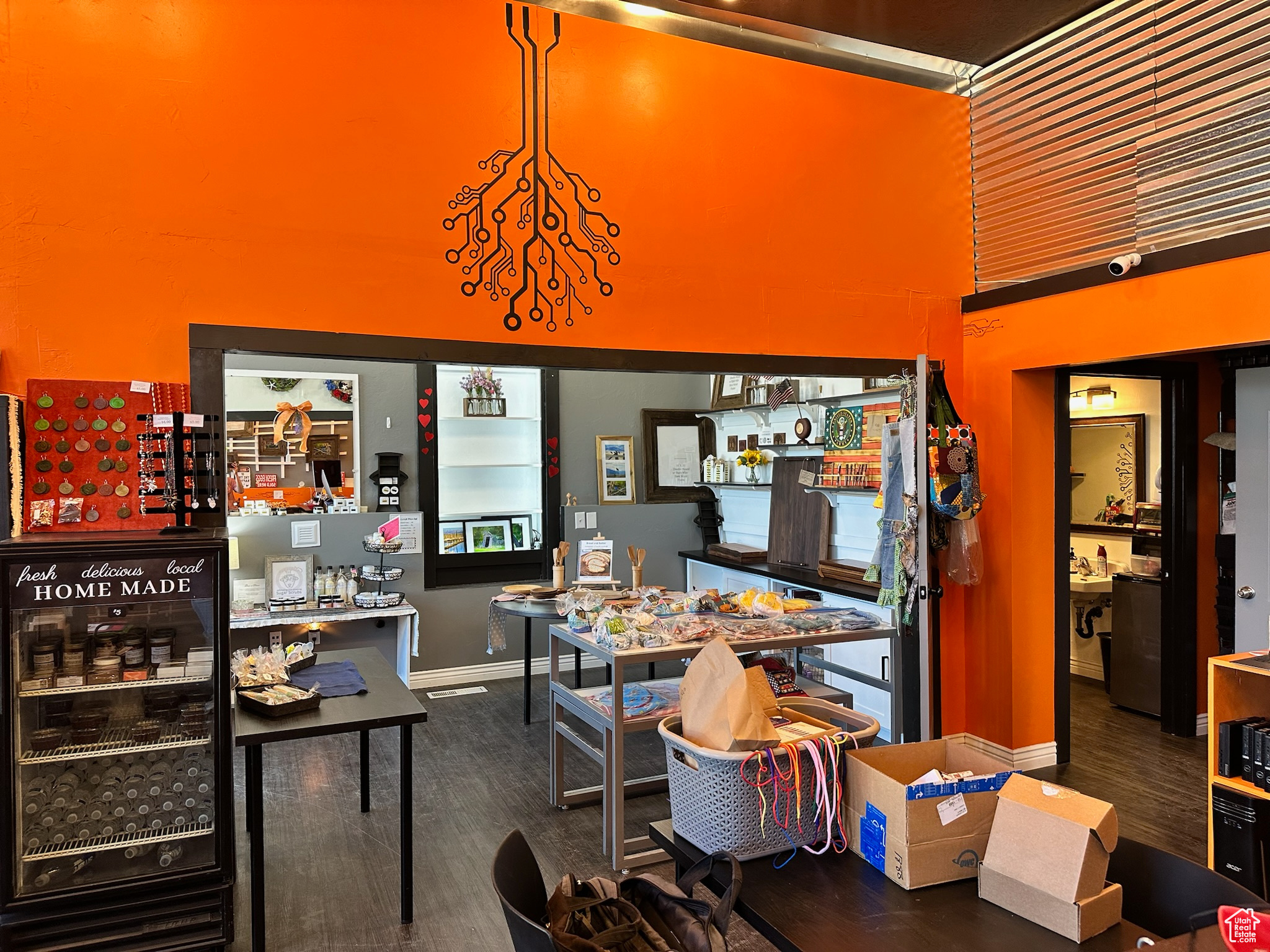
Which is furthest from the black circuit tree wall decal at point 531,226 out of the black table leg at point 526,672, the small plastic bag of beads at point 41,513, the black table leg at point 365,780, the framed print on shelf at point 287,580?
the framed print on shelf at point 287,580

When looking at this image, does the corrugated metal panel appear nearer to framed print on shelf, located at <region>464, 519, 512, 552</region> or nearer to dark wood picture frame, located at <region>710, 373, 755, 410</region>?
dark wood picture frame, located at <region>710, 373, 755, 410</region>

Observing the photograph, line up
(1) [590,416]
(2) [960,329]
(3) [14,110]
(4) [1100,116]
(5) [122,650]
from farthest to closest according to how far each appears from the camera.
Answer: (1) [590,416], (2) [960,329], (4) [1100,116], (3) [14,110], (5) [122,650]

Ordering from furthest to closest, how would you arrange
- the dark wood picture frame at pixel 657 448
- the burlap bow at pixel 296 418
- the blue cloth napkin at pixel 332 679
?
1. the dark wood picture frame at pixel 657 448
2. the burlap bow at pixel 296 418
3. the blue cloth napkin at pixel 332 679

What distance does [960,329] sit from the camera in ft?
16.9

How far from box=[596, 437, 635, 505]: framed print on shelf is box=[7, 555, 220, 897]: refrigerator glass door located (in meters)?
4.91

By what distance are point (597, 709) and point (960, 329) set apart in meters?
3.08

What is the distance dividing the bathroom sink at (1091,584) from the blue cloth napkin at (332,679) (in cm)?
531

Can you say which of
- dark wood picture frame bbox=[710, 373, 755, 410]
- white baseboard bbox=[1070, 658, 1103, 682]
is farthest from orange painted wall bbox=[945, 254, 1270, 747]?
dark wood picture frame bbox=[710, 373, 755, 410]

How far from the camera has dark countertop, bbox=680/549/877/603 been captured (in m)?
5.50

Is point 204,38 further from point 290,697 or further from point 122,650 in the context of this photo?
point 290,697

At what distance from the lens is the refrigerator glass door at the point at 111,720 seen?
9.18 feet

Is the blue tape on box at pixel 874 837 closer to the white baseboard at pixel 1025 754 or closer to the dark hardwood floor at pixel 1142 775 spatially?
the dark hardwood floor at pixel 1142 775

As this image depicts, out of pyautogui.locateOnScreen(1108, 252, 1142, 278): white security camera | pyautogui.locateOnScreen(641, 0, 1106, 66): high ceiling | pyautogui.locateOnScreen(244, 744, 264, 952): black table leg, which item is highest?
pyautogui.locateOnScreen(641, 0, 1106, 66): high ceiling

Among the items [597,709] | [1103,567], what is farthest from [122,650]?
[1103,567]
